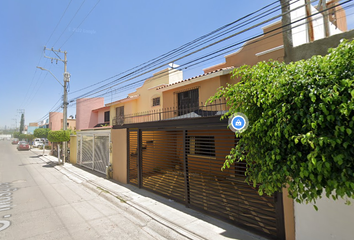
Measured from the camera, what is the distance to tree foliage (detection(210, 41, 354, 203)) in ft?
5.91

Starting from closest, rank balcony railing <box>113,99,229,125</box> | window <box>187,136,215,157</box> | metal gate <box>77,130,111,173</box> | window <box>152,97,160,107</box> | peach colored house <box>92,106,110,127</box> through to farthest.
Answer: window <box>187,136,215,157</box> < balcony railing <box>113,99,229,125</box> < metal gate <box>77,130,111,173</box> < window <box>152,97,160,107</box> < peach colored house <box>92,106,110,127</box>

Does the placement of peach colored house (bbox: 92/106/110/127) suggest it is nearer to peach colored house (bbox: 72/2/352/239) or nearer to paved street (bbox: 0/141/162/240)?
peach colored house (bbox: 72/2/352/239)

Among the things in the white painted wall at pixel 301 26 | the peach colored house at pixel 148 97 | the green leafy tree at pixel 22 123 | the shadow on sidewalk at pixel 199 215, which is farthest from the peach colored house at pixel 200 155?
the green leafy tree at pixel 22 123

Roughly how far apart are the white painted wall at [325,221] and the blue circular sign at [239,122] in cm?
179

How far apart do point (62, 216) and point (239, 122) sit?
5.20m

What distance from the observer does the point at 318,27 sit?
703cm

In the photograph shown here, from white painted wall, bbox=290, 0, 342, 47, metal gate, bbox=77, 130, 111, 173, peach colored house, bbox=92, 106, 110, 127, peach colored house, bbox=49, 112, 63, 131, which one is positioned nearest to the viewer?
white painted wall, bbox=290, 0, 342, 47

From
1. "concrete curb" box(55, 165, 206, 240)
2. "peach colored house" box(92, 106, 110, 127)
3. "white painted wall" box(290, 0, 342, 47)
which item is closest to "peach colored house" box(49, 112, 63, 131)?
"peach colored house" box(92, 106, 110, 127)

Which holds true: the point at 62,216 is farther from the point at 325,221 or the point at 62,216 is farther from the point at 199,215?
the point at 325,221

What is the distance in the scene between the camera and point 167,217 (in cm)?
480

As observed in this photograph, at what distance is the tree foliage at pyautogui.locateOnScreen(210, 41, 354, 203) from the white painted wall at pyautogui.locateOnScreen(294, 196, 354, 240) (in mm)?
1171

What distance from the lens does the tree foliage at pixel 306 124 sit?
1802 mm

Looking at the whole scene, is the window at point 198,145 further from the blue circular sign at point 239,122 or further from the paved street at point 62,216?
the paved street at point 62,216

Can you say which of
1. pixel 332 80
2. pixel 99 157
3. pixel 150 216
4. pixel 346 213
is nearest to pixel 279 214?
pixel 346 213
